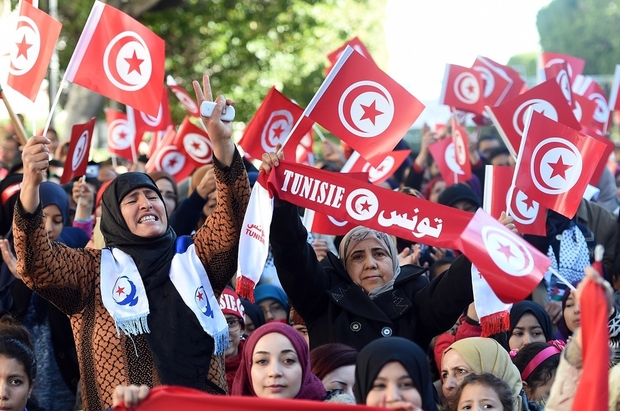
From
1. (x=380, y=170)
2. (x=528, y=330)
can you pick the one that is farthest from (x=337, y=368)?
(x=380, y=170)

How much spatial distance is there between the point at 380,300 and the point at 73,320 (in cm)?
138

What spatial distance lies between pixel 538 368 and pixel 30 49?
3.13 metres

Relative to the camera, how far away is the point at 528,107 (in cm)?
692

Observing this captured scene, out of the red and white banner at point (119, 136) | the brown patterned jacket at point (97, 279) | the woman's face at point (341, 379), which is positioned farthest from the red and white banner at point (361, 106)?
the red and white banner at point (119, 136)

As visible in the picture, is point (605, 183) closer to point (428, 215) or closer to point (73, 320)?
point (428, 215)

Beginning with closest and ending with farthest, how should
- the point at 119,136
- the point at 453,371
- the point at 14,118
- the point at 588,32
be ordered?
the point at 453,371 → the point at 14,118 → the point at 119,136 → the point at 588,32

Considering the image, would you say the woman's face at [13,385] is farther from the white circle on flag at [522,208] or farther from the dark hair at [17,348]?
the white circle on flag at [522,208]

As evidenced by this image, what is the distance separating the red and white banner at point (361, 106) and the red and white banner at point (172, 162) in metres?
3.88

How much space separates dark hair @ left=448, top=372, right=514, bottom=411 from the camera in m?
4.48

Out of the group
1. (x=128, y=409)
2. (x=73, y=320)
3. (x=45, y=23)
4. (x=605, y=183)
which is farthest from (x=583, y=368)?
(x=605, y=183)

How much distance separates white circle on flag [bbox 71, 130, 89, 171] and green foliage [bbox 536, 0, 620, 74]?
3762 cm

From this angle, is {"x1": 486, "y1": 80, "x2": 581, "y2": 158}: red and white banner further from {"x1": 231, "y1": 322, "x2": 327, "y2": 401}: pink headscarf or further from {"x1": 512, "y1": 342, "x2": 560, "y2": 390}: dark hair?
{"x1": 231, "y1": 322, "x2": 327, "y2": 401}: pink headscarf

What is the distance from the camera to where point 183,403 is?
3.63 meters

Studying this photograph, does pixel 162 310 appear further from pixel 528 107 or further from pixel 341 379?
pixel 528 107
